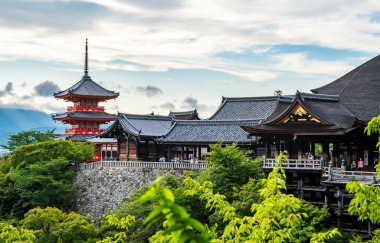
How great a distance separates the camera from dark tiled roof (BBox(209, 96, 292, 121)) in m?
44.9

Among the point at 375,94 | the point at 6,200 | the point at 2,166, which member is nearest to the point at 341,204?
the point at 375,94

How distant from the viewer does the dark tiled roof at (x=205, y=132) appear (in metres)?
41.3

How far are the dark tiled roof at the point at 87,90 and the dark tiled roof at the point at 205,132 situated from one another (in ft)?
64.6

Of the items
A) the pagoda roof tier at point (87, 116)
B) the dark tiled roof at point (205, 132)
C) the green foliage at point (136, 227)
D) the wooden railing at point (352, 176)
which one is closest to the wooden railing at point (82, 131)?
the pagoda roof tier at point (87, 116)

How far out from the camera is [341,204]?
90.1 feet

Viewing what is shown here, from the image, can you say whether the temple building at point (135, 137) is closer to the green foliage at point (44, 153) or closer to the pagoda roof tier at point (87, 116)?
the green foliage at point (44, 153)

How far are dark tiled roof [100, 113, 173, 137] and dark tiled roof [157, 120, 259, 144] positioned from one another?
2857mm

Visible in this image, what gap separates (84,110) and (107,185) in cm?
2354

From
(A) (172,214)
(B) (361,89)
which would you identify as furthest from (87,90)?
(A) (172,214)

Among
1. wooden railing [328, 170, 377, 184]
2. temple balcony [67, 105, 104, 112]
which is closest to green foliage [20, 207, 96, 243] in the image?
wooden railing [328, 170, 377, 184]

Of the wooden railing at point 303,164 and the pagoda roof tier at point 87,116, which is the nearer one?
the wooden railing at point 303,164

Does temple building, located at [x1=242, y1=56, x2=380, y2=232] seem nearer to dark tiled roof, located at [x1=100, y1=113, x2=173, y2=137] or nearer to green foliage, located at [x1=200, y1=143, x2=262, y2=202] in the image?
green foliage, located at [x1=200, y1=143, x2=262, y2=202]

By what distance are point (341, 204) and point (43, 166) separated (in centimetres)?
2203

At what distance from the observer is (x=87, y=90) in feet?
209
